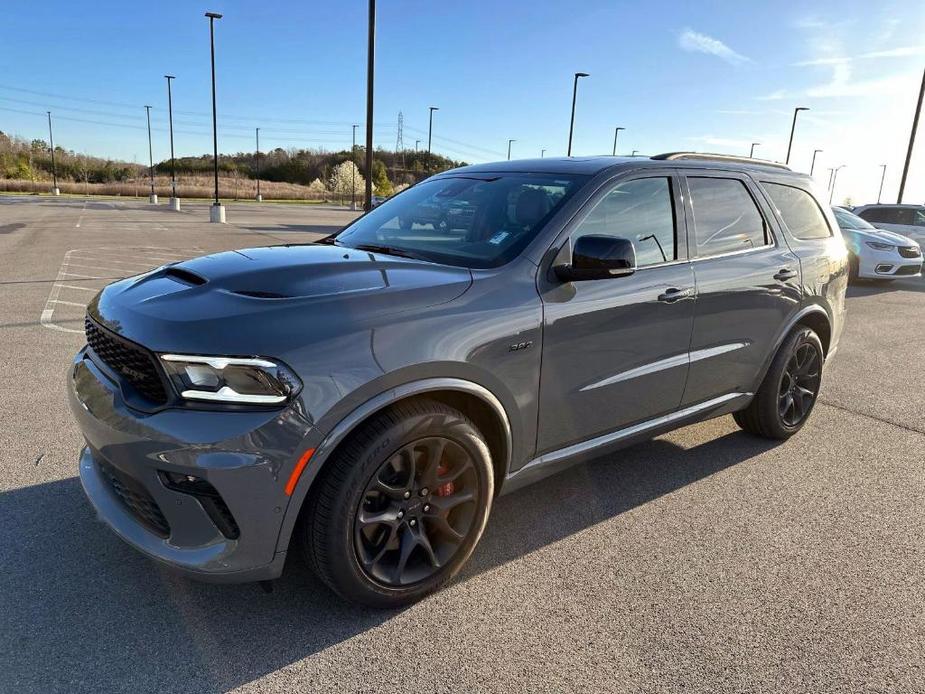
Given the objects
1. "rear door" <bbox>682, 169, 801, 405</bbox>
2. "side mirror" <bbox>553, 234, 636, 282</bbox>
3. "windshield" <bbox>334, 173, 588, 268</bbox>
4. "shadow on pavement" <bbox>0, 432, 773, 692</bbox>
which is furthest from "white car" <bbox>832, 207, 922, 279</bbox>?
"shadow on pavement" <bbox>0, 432, 773, 692</bbox>

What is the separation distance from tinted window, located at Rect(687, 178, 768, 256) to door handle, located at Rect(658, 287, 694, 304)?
28 centimetres

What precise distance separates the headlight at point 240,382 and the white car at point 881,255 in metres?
13.7

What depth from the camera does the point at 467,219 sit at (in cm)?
341

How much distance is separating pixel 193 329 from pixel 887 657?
2.76 m

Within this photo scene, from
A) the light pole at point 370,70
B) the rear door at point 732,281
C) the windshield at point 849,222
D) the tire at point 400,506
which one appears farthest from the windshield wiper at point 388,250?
the windshield at point 849,222

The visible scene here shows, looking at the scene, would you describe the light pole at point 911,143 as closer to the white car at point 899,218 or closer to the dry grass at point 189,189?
the white car at point 899,218

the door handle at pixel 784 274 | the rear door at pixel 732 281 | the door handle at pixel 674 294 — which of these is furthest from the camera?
the door handle at pixel 784 274

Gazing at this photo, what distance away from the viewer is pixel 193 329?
2.25 metres

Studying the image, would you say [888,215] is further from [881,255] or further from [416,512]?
[416,512]

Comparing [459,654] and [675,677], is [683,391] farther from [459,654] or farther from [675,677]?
[459,654]

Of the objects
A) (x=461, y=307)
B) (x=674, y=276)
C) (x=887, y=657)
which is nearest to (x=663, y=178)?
(x=674, y=276)

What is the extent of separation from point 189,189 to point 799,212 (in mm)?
80452

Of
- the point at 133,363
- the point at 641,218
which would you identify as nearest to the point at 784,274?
the point at 641,218

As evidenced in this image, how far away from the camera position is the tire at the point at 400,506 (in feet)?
7.75
